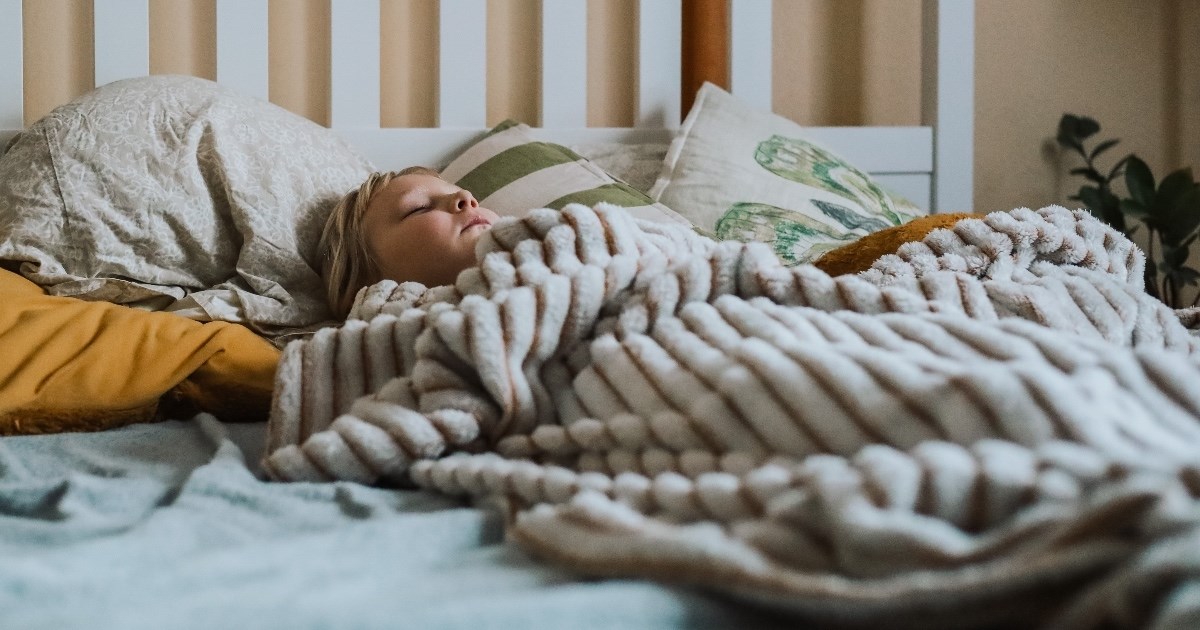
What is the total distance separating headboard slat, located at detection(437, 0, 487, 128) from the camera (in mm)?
1765

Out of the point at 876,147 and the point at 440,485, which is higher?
the point at 876,147

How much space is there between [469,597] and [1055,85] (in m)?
2.12

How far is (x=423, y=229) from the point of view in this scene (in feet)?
4.10

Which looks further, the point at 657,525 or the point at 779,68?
the point at 779,68

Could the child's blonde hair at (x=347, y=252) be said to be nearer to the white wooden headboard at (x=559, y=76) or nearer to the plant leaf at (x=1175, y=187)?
the white wooden headboard at (x=559, y=76)

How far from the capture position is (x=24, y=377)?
2.98 ft

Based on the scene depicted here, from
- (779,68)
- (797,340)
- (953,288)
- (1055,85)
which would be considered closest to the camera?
(797,340)

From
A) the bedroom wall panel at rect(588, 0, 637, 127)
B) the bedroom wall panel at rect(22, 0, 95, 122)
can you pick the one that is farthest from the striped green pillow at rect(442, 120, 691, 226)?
the bedroom wall panel at rect(22, 0, 95, 122)

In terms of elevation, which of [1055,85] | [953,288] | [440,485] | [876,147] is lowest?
[440,485]

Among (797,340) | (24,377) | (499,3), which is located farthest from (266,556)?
(499,3)

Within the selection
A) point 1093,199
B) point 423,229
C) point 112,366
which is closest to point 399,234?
point 423,229

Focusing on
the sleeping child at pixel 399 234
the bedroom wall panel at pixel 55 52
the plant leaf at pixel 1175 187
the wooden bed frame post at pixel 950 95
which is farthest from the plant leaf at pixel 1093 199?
the bedroom wall panel at pixel 55 52

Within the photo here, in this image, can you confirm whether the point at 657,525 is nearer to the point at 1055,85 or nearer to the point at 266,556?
the point at 266,556

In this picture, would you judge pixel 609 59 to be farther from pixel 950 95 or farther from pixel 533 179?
pixel 950 95
